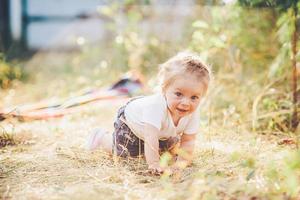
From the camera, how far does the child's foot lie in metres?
3.45

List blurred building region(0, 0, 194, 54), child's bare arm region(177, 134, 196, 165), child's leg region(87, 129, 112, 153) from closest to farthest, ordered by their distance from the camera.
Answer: child's bare arm region(177, 134, 196, 165)
child's leg region(87, 129, 112, 153)
blurred building region(0, 0, 194, 54)

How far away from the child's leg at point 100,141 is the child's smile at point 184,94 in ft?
1.94

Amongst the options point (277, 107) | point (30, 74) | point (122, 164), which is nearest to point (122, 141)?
point (122, 164)

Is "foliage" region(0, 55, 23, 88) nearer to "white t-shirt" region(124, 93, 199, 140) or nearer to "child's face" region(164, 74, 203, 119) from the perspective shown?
"white t-shirt" region(124, 93, 199, 140)

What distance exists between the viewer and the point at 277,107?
4.09 m

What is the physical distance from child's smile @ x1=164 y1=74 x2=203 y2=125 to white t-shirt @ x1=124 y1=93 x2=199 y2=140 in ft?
0.22

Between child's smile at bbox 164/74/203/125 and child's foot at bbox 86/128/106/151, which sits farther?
child's foot at bbox 86/128/106/151

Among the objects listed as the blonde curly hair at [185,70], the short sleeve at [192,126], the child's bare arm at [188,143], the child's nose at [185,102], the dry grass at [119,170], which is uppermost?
the blonde curly hair at [185,70]

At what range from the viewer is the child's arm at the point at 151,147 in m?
2.97

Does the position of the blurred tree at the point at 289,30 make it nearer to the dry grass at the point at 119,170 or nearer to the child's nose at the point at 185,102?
the dry grass at the point at 119,170

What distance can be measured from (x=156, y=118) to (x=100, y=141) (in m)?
0.58

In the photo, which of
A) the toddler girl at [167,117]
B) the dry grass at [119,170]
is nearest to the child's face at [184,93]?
the toddler girl at [167,117]

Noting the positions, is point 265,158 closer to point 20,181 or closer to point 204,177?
point 204,177

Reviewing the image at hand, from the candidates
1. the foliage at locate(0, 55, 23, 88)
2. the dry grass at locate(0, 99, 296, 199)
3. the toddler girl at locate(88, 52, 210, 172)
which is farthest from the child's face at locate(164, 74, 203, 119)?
the foliage at locate(0, 55, 23, 88)
